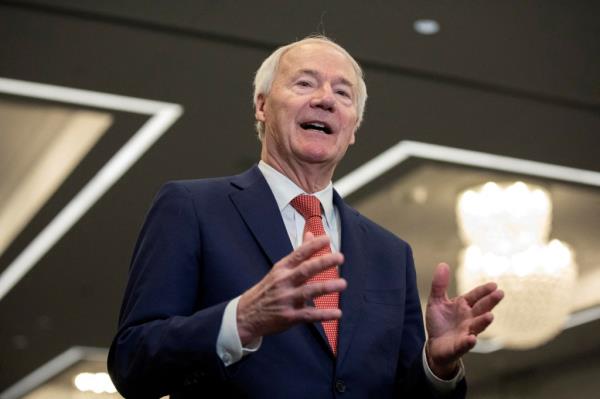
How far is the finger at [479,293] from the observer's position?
1.88 metres

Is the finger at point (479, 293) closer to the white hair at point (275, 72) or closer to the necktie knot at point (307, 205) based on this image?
the necktie knot at point (307, 205)

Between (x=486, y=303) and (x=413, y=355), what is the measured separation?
231 millimetres

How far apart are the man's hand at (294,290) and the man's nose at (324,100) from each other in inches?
23.9

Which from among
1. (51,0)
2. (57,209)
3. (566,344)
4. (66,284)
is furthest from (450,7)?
(66,284)

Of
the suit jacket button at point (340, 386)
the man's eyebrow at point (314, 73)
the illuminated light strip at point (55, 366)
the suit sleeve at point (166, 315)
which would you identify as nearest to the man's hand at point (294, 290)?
the suit sleeve at point (166, 315)

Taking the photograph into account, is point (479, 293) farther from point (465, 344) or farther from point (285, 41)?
point (285, 41)

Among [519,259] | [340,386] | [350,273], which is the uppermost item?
[519,259]

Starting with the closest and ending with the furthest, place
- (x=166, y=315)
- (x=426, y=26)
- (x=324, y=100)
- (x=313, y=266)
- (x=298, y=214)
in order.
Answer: (x=313, y=266), (x=166, y=315), (x=298, y=214), (x=324, y=100), (x=426, y=26)

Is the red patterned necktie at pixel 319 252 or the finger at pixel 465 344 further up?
the red patterned necktie at pixel 319 252

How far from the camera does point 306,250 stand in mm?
1535

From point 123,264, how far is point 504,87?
2.88 metres

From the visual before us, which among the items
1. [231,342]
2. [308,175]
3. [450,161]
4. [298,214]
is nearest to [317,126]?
[308,175]

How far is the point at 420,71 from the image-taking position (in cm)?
551

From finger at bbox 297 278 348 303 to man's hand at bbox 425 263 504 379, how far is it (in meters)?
0.38
